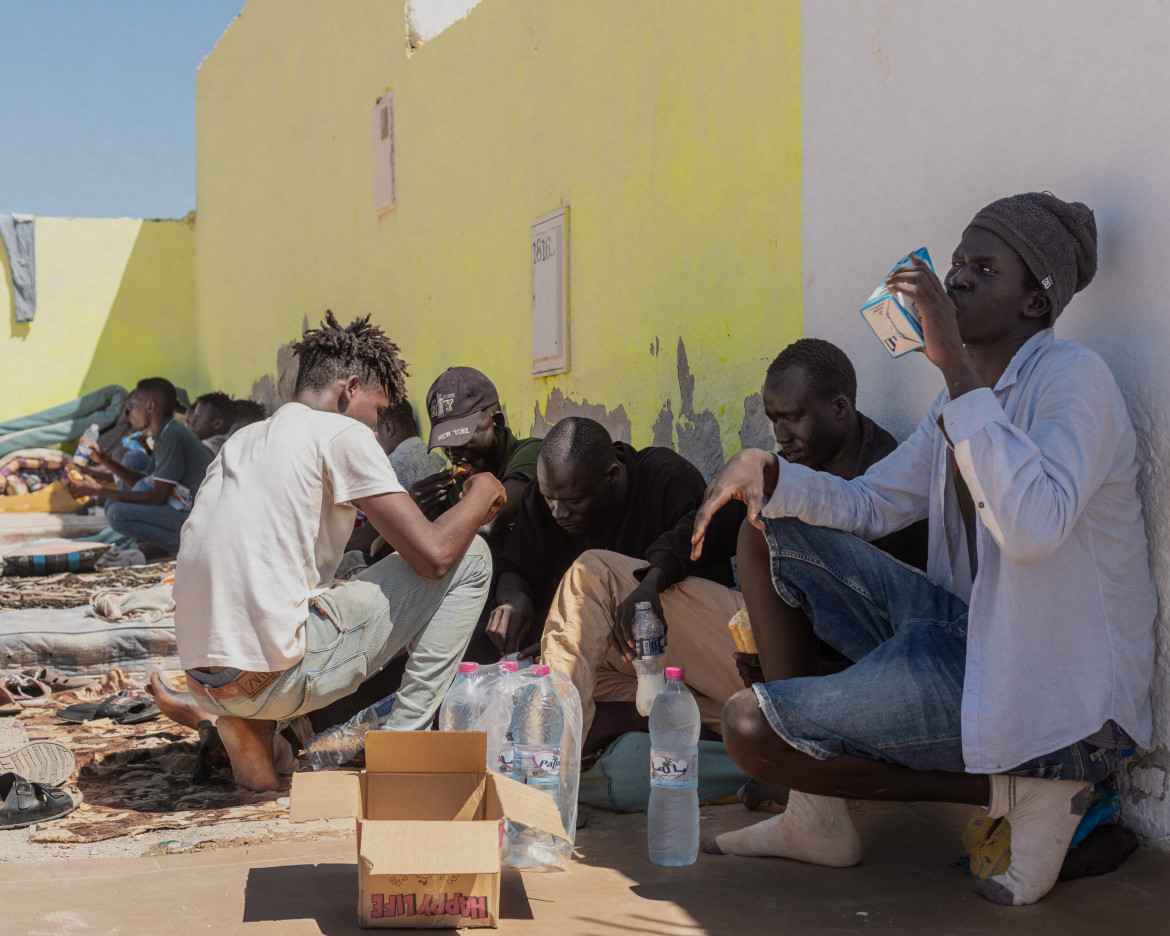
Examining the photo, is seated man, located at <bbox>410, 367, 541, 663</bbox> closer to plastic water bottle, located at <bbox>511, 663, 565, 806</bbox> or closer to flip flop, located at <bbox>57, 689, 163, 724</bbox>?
flip flop, located at <bbox>57, 689, 163, 724</bbox>

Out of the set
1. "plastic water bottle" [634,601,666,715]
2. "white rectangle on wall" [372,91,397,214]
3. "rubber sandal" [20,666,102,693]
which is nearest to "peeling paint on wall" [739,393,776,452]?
"plastic water bottle" [634,601,666,715]

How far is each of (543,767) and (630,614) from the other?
1.85ft

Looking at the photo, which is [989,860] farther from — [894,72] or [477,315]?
[477,315]

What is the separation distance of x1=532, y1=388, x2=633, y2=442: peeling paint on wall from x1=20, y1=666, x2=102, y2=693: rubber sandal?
7.73ft

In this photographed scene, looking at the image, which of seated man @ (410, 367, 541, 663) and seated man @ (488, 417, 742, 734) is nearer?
seated man @ (488, 417, 742, 734)

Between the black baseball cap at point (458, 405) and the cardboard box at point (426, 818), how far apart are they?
2186mm

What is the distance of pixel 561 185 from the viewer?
19.1 feet

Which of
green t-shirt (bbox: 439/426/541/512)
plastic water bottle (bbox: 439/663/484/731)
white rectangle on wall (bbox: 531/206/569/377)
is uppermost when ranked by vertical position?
white rectangle on wall (bbox: 531/206/569/377)

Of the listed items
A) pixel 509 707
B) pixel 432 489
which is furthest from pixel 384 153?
pixel 509 707

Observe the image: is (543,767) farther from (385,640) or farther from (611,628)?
(385,640)

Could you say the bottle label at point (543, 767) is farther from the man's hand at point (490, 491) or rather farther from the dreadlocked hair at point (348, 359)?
the dreadlocked hair at point (348, 359)

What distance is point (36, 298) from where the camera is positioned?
44.2ft

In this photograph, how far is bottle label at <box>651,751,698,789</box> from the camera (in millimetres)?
2811

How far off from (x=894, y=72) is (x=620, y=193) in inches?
75.4
